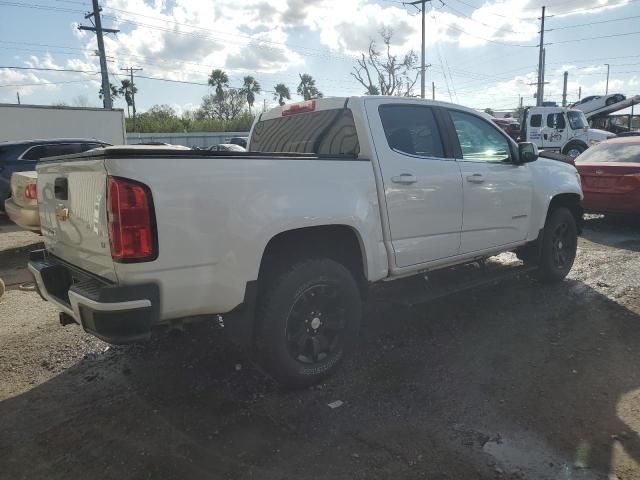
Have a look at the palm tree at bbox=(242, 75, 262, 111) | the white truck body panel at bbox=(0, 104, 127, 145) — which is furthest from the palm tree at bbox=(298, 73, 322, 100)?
the white truck body panel at bbox=(0, 104, 127, 145)

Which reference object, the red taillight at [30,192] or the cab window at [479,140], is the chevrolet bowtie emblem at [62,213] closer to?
the red taillight at [30,192]

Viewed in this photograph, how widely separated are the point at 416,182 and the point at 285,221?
133 cm

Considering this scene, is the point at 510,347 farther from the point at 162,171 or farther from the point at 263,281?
the point at 162,171

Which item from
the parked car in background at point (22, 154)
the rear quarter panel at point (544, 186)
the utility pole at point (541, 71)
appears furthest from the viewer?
the utility pole at point (541, 71)

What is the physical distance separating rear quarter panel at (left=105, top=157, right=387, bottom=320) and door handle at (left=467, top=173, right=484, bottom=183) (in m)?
1.61

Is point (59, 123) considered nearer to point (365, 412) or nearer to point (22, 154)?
point (22, 154)

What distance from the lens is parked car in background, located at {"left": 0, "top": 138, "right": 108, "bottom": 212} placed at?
32.3 ft

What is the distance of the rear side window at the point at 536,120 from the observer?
20609 millimetres

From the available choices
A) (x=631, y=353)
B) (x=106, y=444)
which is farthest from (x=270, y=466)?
(x=631, y=353)

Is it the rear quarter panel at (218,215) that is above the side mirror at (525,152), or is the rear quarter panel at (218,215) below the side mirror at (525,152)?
below

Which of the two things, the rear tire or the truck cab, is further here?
the truck cab

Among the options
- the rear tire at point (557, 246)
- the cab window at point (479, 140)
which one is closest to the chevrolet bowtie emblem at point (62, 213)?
the cab window at point (479, 140)

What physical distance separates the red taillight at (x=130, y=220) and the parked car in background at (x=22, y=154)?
867 cm

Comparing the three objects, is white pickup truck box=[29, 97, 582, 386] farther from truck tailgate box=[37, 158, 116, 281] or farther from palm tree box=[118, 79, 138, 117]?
palm tree box=[118, 79, 138, 117]
